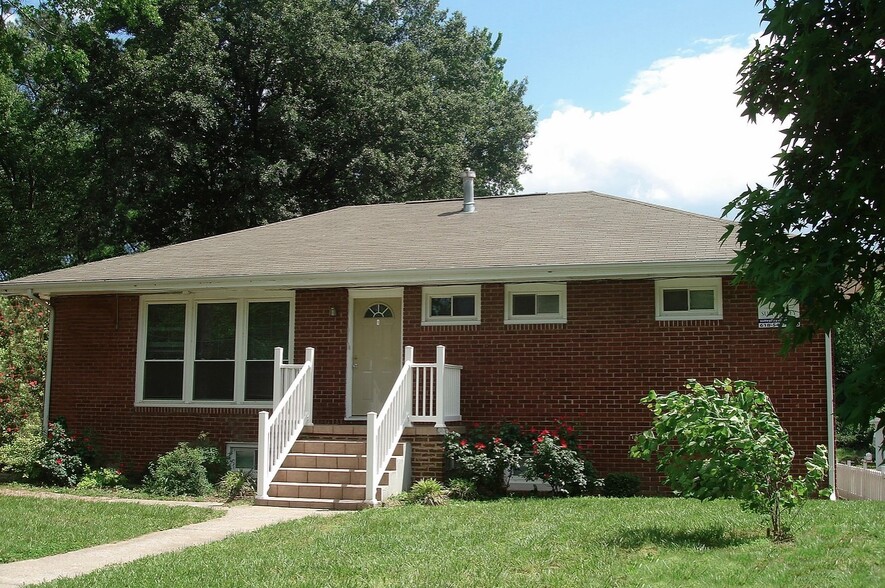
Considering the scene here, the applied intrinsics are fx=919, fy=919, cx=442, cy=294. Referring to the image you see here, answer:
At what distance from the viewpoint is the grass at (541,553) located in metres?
6.99

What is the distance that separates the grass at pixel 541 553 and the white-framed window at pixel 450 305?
4.47 m

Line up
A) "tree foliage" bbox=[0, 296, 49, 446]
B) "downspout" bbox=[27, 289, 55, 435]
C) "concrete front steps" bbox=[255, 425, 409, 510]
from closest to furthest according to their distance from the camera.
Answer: "concrete front steps" bbox=[255, 425, 409, 510]
"downspout" bbox=[27, 289, 55, 435]
"tree foliage" bbox=[0, 296, 49, 446]

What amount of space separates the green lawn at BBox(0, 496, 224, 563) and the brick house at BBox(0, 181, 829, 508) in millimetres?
1718

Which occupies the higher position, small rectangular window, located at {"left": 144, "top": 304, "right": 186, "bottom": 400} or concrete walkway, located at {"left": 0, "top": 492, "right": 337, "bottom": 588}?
small rectangular window, located at {"left": 144, "top": 304, "right": 186, "bottom": 400}

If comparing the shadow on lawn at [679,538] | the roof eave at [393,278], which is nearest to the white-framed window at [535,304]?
the roof eave at [393,278]

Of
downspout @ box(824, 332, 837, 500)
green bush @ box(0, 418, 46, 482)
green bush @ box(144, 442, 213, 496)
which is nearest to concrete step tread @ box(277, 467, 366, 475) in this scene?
green bush @ box(144, 442, 213, 496)

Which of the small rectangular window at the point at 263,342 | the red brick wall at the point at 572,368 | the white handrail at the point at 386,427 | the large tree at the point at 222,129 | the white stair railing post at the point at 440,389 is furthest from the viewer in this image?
the large tree at the point at 222,129

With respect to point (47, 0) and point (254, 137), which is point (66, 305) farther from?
point (254, 137)

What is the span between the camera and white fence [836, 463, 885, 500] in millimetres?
14586

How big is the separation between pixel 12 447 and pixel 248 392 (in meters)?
3.82

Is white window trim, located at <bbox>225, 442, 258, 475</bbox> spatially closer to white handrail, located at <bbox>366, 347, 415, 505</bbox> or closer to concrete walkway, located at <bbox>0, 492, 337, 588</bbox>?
concrete walkway, located at <bbox>0, 492, 337, 588</bbox>

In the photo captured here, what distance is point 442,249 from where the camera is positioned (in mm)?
14781

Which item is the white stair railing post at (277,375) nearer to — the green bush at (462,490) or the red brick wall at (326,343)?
the red brick wall at (326,343)

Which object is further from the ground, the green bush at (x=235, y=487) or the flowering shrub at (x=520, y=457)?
the flowering shrub at (x=520, y=457)
